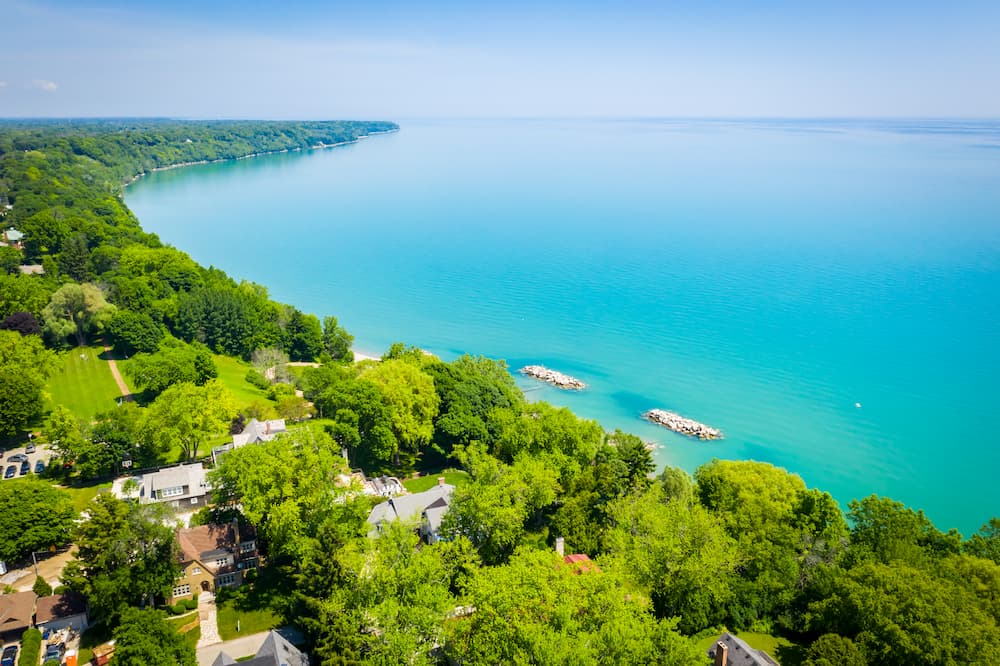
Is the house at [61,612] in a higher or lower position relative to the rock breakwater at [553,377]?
higher

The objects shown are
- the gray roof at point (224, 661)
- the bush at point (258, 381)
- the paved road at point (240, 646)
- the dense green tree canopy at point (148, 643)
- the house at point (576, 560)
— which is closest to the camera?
the dense green tree canopy at point (148, 643)

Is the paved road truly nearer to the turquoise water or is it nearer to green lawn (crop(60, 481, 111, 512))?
green lawn (crop(60, 481, 111, 512))

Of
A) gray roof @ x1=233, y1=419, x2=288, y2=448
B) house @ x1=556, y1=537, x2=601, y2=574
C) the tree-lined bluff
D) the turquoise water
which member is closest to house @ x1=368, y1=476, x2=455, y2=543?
the tree-lined bluff

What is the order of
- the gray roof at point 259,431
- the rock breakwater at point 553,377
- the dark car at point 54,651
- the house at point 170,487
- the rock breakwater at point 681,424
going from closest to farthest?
the dark car at point 54,651 < the house at point 170,487 < the gray roof at point 259,431 < the rock breakwater at point 681,424 < the rock breakwater at point 553,377

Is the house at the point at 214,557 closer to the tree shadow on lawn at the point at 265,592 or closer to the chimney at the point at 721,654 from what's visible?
the tree shadow on lawn at the point at 265,592

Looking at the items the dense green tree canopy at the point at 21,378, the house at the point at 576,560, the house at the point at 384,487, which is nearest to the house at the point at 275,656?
the house at the point at 576,560

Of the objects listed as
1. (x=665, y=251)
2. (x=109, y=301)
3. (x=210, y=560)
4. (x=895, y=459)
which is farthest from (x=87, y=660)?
(x=665, y=251)

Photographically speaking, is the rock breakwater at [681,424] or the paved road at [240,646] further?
the rock breakwater at [681,424]
